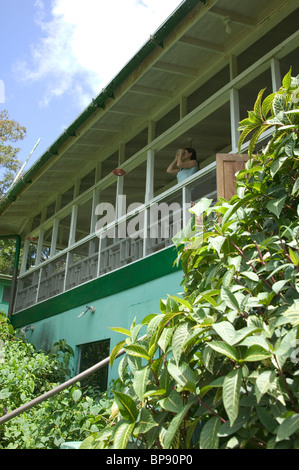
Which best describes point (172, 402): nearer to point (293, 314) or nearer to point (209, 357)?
point (209, 357)

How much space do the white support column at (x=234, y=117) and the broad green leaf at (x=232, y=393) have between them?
4252 millimetres

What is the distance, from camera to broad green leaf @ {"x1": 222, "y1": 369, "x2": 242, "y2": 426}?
177 cm

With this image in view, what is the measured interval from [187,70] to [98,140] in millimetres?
2701

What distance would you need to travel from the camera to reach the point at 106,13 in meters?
9.00

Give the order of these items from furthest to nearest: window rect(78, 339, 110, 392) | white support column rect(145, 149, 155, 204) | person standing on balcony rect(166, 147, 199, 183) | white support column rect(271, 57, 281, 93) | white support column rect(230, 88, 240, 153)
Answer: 1. white support column rect(145, 149, 155, 204)
2. window rect(78, 339, 110, 392)
3. person standing on balcony rect(166, 147, 199, 183)
4. white support column rect(230, 88, 240, 153)
5. white support column rect(271, 57, 281, 93)

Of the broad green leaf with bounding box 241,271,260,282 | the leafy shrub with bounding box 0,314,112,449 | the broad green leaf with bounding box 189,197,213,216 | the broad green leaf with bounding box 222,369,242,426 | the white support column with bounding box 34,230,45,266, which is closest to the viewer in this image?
the broad green leaf with bounding box 222,369,242,426

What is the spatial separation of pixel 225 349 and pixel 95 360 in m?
6.01

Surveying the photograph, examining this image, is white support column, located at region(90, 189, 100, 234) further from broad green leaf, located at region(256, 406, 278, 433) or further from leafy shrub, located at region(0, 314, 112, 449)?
broad green leaf, located at region(256, 406, 278, 433)

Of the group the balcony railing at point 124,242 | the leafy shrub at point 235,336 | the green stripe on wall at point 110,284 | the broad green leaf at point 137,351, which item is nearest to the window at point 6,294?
the balcony railing at point 124,242

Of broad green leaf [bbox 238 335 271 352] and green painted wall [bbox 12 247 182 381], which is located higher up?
green painted wall [bbox 12 247 182 381]

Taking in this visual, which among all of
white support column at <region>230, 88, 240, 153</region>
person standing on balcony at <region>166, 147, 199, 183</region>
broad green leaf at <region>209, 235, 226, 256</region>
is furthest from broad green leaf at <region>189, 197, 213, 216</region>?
person standing on balcony at <region>166, 147, 199, 183</region>

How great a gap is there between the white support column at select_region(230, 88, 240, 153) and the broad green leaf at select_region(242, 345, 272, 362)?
4172mm

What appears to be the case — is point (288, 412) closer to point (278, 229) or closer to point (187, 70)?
point (278, 229)

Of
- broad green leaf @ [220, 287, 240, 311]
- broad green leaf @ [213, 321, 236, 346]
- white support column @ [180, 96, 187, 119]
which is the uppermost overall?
white support column @ [180, 96, 187, 119]
